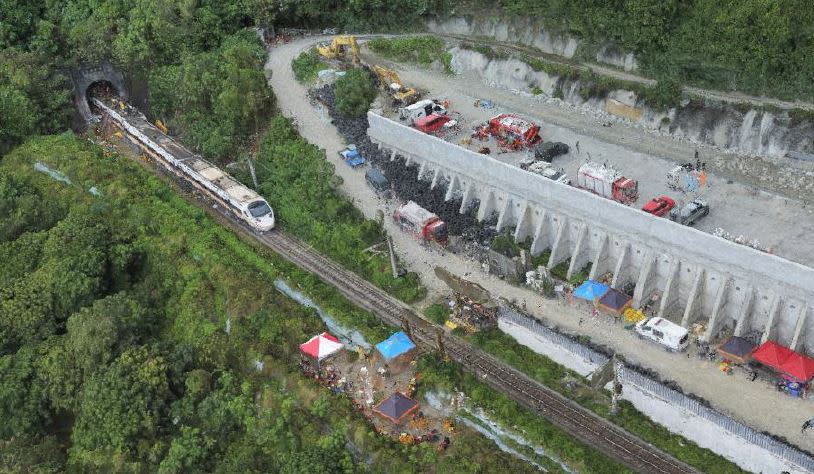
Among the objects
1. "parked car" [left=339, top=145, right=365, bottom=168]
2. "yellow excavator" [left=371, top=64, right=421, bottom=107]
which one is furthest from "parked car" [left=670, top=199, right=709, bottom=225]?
"yellow excavator" [left=371, top=64, right=421, bottom=107]

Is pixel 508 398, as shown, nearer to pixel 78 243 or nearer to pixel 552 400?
pixel 552 400

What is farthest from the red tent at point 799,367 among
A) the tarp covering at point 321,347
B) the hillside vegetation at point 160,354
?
the tarp covering at point 321,347

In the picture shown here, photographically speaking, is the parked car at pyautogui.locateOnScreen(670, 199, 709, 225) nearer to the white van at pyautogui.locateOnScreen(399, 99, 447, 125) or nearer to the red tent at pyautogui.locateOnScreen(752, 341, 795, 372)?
the red tent at pyautogui.locateOnScreen(752, 341, 795, 372)

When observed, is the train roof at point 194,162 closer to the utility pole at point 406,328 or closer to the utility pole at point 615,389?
the utility pole at point 406,328

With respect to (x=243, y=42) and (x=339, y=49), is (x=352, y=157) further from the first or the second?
(x=243, y=42)

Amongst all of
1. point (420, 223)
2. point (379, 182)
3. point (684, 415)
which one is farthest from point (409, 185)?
point (684, 415)

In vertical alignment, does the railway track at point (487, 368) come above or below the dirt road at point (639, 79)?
below
